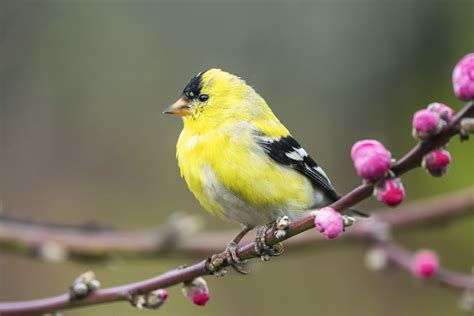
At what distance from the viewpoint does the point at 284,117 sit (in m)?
5.28

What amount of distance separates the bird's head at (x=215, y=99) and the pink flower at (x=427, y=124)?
1.21 meters

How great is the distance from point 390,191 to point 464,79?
7.5 inches

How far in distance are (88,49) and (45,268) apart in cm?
199

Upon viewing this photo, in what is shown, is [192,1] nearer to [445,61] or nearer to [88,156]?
[88,156]

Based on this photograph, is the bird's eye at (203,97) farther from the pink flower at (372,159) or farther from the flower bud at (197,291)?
the pink flower at (372,159)

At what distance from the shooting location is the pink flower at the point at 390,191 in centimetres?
95

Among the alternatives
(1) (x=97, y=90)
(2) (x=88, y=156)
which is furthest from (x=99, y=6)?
(2) (x=88, y=156)

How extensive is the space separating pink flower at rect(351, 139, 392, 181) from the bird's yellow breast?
0.91 metres

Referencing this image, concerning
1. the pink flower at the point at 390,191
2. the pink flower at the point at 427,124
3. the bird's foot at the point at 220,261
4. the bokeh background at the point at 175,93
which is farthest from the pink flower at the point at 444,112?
the bokeh background at the point at 175,93

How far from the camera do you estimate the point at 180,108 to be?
212cm

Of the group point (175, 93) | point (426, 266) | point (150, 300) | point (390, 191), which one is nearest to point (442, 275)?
point (426, 266)

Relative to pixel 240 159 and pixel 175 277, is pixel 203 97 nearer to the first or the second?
pixel 240 159

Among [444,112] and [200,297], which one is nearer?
[444,112]

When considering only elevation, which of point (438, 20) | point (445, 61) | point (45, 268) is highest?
point (438, 20)
